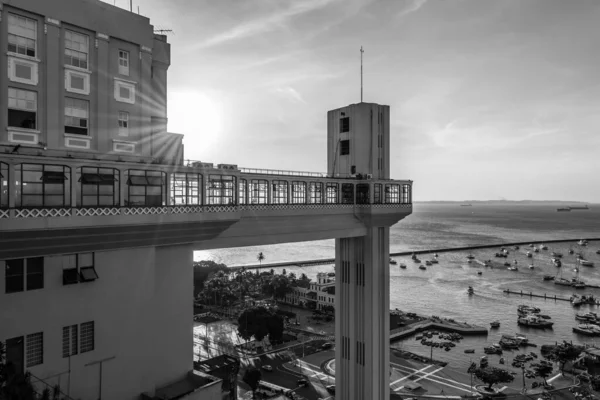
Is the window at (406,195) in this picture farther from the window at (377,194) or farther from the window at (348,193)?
the window at (348,193)

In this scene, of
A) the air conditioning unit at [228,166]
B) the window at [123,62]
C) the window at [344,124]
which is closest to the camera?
the window at [123,62]

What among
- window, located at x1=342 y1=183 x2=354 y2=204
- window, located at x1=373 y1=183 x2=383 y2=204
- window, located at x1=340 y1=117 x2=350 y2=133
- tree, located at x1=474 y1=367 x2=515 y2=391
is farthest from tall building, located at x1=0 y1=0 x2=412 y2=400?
tree, located at x1=474 y1=367 x2=515 y2=391

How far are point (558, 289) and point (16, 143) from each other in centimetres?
14196

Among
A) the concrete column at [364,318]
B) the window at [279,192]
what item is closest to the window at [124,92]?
the window at [279,192]

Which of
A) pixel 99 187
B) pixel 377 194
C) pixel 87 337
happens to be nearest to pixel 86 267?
pixel 87 337

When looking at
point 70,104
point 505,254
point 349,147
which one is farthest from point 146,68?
point 505,254

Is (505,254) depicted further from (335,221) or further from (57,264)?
(57,264)

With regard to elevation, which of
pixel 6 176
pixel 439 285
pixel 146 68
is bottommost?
pixel 439 285

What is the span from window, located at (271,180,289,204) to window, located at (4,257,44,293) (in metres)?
12.7

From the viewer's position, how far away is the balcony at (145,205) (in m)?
14.1

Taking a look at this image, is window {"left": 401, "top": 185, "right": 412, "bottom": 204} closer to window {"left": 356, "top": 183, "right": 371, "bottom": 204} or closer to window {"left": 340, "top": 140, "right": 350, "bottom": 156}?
window {"left": 356, "top": 183, "right": 371, "bottom": 204}

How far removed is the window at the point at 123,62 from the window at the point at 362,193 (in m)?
18.3

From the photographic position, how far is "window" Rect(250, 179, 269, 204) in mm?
23844

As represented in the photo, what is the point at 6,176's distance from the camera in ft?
44.4
